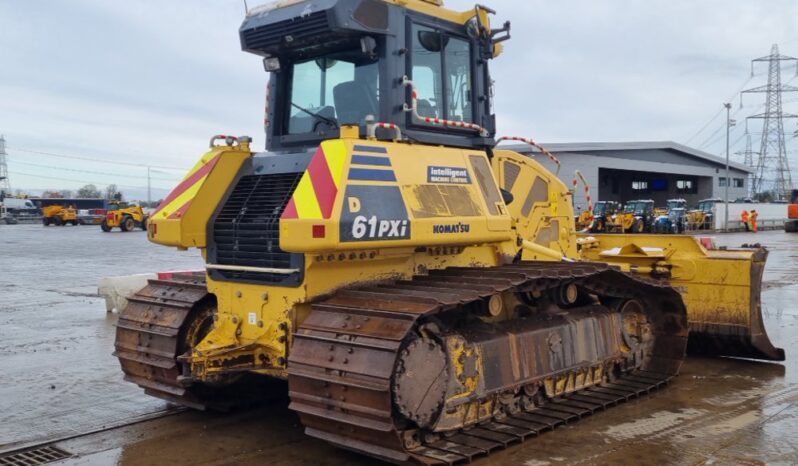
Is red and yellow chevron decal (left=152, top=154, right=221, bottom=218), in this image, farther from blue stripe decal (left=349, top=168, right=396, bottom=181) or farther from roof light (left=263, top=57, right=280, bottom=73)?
blue stripe decal (left=349, top=168, right=396, bottom=181)

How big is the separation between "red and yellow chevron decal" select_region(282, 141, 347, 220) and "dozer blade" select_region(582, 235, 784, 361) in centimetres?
474

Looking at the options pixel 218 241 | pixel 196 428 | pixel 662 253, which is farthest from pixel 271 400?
pixel 662 253

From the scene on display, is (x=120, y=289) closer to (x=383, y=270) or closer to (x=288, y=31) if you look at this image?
(x=288, y=31)

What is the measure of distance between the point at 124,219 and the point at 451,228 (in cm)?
4457

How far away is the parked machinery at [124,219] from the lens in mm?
45906

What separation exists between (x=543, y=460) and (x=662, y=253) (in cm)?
471

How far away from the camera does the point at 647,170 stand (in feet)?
180

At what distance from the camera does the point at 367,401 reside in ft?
15.3

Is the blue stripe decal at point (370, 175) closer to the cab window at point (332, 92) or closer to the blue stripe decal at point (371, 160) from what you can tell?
the blue stripe decal at point (371, 160)

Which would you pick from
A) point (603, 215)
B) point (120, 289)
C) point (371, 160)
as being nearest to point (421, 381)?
point (371, 160)

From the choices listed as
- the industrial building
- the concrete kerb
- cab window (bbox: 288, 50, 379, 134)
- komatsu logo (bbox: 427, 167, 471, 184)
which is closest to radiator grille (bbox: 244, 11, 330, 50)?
cab window (bbox: 288, 50, 379, 134)

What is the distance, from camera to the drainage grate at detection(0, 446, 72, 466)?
539 centimetres

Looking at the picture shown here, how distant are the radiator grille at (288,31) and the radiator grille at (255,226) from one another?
116 cm

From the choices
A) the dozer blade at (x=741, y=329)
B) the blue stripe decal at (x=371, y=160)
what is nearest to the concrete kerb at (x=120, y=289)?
the blue stripe decal at (x=371, y=160)
